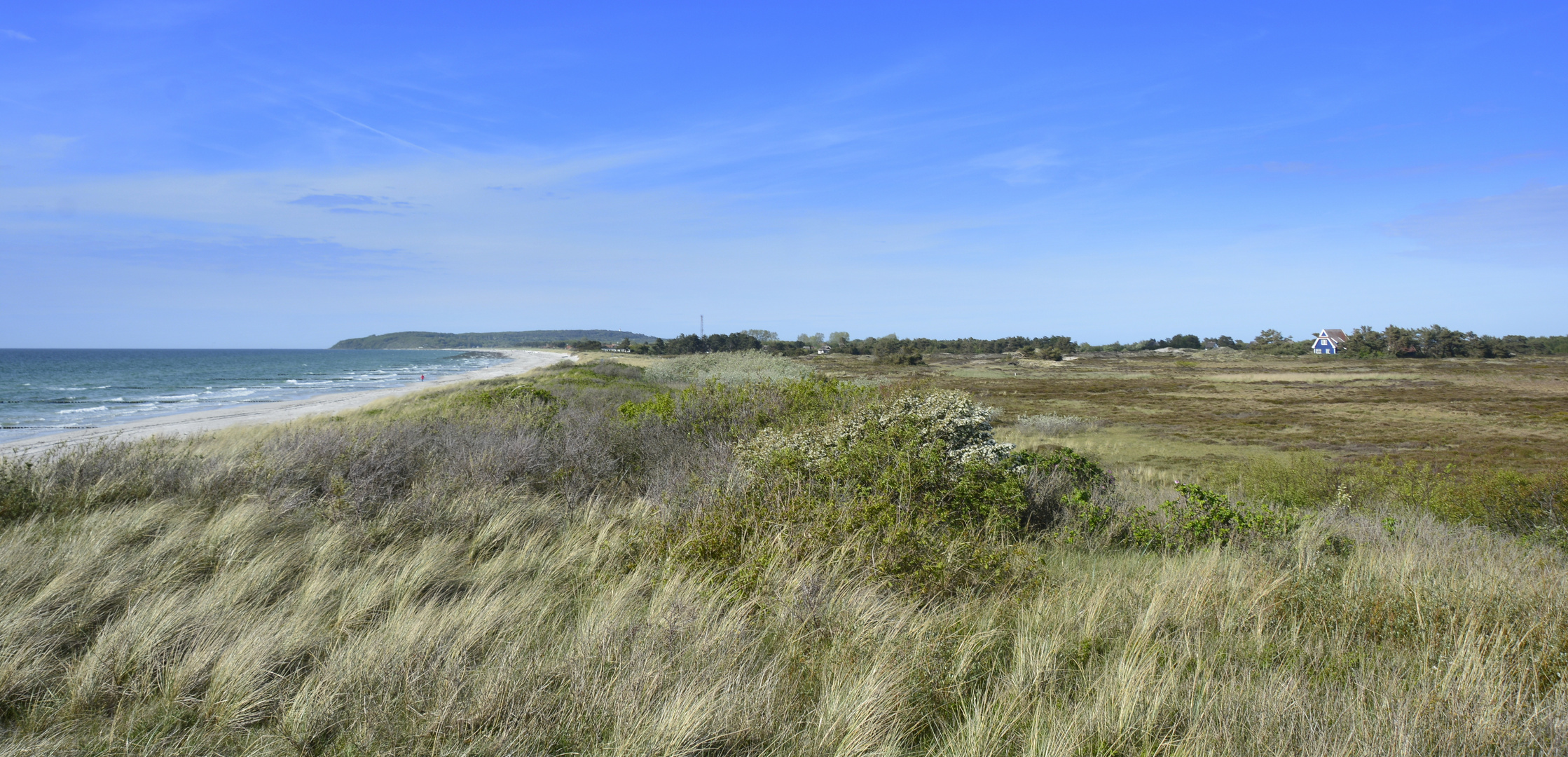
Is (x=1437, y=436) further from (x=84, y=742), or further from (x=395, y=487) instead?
(x=84, y=742)

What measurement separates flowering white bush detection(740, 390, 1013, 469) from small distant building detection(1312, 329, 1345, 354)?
358ft

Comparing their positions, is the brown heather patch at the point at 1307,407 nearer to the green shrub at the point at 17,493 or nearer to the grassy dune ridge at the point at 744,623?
the grassy dune ridge at the point at 744,623

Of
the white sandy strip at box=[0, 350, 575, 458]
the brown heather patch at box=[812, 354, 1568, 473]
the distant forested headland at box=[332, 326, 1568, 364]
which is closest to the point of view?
the brown heather patch at box=[812, 354, 1568, 473]

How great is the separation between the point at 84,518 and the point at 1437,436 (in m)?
31.3

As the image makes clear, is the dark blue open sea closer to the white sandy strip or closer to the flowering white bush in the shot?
the white sandy strip

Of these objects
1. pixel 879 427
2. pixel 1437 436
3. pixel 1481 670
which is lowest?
pixel 1437 436

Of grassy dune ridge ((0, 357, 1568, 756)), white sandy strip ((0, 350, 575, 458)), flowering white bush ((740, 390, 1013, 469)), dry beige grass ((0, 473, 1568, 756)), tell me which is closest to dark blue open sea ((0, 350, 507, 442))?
white sandy strip ((0, 350, 575, 458))

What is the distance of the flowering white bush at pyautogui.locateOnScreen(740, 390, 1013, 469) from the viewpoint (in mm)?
7305

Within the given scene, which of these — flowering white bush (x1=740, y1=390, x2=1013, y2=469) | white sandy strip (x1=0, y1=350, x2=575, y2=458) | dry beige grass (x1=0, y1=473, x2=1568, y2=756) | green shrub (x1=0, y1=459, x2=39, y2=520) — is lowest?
white sandy strip (x1=0, y1=350, x2=575, y2=458)

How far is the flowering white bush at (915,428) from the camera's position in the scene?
7305 mm

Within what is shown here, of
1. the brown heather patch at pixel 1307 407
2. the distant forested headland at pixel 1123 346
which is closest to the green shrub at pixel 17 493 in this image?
the brown heather patch at pixel 1307 407

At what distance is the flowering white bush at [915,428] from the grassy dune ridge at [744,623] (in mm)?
293

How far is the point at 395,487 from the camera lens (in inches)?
301

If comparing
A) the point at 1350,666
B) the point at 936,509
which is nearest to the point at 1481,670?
the point at 1350,666
